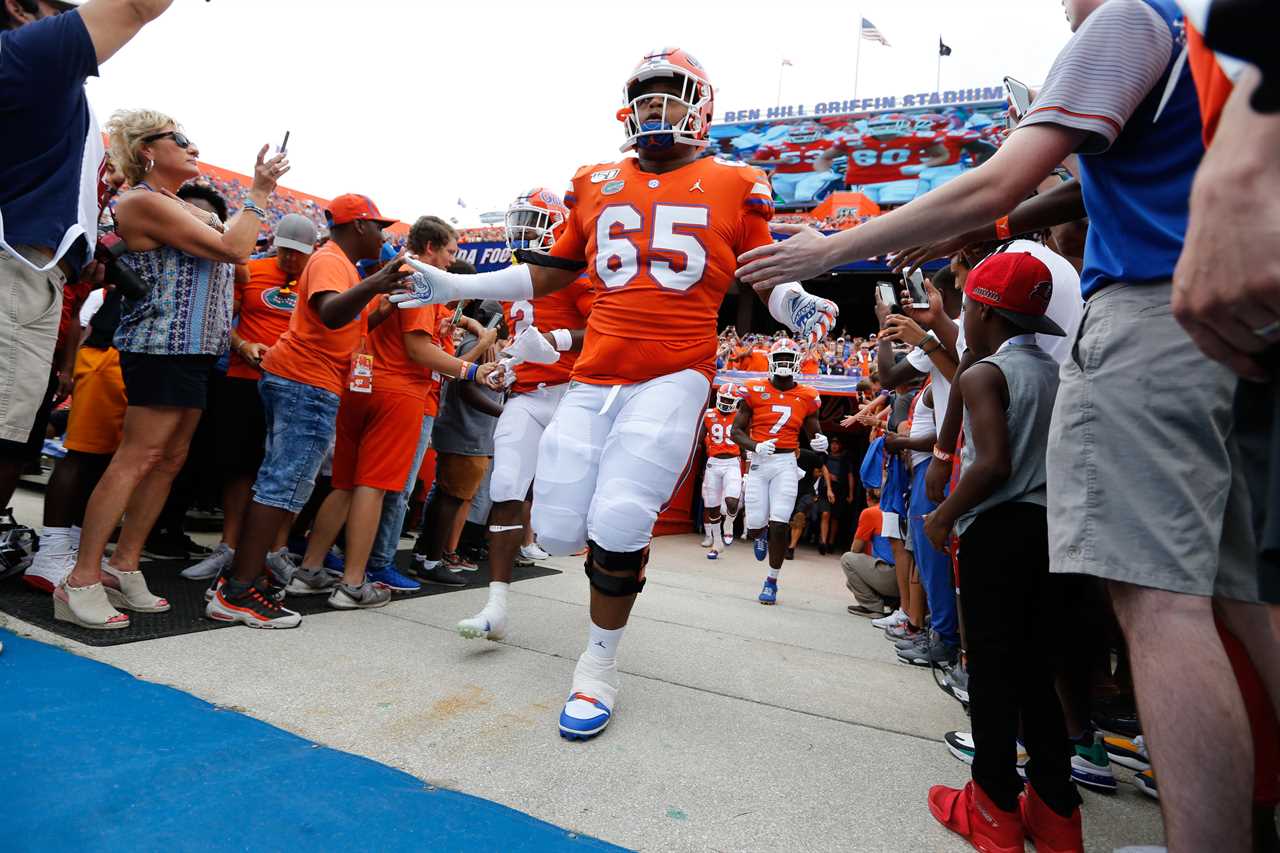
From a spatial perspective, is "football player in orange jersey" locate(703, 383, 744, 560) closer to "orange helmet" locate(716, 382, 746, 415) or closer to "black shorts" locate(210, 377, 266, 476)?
"orange helmet" locate(716, 382, 746, 415)

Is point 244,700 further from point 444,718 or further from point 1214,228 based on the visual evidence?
point 1214,228

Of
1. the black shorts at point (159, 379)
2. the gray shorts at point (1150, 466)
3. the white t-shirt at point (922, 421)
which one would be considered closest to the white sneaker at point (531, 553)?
the white t-shirt at point (922, 421)

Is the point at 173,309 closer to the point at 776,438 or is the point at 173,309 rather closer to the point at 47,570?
the point at 47,570

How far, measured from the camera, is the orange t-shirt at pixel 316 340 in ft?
11.2

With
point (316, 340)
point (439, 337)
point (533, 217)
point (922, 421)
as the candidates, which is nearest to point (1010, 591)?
point (922, 421)

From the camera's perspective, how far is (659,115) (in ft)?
8.79

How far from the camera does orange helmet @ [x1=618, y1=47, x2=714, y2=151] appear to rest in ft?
8.78

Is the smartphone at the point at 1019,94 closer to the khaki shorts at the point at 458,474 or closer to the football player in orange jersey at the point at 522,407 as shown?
the football player in orange jersey at the point at 522,407

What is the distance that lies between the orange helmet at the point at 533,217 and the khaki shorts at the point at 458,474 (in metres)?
1.50

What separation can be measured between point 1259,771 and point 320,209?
18681mm

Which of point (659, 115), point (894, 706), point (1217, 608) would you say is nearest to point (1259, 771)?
point (1217, 608)

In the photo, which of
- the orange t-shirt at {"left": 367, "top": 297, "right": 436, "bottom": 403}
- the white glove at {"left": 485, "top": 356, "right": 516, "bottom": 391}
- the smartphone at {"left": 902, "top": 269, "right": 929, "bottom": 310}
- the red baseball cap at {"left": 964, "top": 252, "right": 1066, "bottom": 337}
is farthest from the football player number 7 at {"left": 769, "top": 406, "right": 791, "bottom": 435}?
the red baseball cap at {"left": 964, "top": 252, "right": 1066, "bottom": 337}

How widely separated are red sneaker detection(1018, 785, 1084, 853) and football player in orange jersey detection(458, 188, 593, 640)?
6.62 ft

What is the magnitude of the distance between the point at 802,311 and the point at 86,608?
2816 mm
